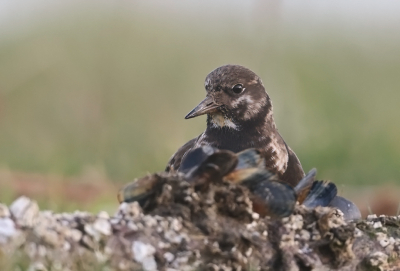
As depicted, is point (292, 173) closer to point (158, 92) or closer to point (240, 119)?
point (240, 119)

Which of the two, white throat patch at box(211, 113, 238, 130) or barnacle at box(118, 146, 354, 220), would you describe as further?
white throat patch at box(211, 113, 238, 130)

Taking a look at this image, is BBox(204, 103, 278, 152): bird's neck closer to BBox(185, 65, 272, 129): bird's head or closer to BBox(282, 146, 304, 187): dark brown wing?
BBox(185, 65, 272, 129): bird's head

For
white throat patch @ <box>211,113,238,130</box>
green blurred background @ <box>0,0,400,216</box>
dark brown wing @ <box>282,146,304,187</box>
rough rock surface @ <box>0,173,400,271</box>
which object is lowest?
rough rock surface @ <box>0,173,400,271</box>

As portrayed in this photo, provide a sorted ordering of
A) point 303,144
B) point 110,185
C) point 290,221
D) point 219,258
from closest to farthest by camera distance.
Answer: point 219,258, point 290,221, point 110,185, point 303,144

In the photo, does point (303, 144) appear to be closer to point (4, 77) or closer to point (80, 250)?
point (4, 77)

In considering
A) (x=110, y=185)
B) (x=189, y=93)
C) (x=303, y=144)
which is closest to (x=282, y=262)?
(x=110, y=185)

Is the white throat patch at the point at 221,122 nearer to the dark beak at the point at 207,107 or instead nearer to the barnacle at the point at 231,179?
the dark beak at the point at 207,107

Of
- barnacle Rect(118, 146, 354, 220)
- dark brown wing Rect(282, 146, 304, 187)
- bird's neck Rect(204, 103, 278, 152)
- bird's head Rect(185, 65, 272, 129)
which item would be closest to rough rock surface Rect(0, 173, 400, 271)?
barnacle Rect(118, 146, 354, 220)
